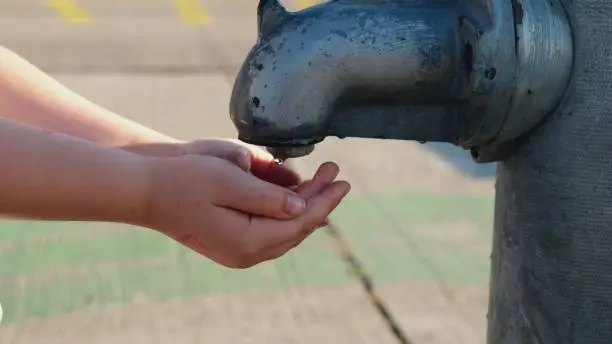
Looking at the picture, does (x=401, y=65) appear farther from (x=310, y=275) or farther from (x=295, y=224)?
(x=310, y=275)

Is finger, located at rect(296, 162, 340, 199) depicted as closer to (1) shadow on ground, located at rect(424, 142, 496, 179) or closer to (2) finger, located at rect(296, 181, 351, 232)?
(2) finger, located at rect(296, 181, 351, 232)

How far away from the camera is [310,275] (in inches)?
128

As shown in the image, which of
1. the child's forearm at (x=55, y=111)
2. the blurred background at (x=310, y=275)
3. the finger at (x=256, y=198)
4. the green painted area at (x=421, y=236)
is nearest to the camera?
the finger at (x=256, y=198)

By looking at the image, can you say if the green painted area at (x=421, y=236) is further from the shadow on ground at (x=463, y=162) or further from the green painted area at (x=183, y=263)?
the shadow on ground at (x=463, y=162)

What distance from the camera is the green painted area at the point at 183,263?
3.09 meters

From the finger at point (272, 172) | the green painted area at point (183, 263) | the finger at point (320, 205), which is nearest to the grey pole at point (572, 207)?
the finger at point (320, 205)

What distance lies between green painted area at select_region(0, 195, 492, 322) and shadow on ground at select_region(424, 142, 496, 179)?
1.67ft

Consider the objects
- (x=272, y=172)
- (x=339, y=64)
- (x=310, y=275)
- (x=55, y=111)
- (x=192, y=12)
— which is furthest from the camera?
(x=192, y=12)

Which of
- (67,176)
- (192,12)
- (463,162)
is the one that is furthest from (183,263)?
(192,12)

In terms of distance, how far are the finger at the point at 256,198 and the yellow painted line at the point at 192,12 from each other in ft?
22.6

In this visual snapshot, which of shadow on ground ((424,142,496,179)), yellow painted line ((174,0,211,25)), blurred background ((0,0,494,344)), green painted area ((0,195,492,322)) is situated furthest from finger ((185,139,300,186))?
yellow painted line ((174,0,211,25))

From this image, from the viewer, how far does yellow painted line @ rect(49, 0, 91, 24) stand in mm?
7855

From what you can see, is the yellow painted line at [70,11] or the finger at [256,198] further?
the yellow painted line at [70,11]

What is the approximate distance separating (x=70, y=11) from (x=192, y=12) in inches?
39.7
